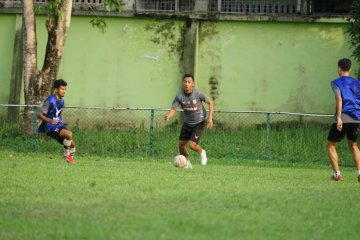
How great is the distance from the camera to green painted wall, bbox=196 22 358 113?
2588 cm

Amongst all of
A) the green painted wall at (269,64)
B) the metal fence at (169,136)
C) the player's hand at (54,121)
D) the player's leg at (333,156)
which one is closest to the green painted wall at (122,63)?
the metal fence at (169,136)

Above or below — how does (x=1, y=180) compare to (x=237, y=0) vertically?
below

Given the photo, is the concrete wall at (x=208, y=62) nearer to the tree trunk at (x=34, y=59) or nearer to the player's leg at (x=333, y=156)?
the tree trunk at (x=34, y=59)

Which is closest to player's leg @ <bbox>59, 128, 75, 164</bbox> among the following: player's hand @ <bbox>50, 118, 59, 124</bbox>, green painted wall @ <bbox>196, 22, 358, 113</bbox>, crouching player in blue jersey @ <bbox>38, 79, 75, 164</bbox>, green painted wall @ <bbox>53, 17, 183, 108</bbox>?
crouching player in blue jersey @ <bbox>38, 79, 75, 164</bbox>

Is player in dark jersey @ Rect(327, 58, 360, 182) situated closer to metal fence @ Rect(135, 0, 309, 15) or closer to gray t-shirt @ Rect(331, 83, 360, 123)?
gray t-shirt @ Rect(331, 83, 360, 123)

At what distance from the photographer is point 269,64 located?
26.0 meters

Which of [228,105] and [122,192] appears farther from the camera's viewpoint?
[228,105]

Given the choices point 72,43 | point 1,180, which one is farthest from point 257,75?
point 1,180

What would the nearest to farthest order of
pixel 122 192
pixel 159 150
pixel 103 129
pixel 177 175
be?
pixel 122 192 → pixel 177 175 → pixel 159 150 → pixel 103 129

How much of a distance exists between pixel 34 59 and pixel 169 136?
391cm

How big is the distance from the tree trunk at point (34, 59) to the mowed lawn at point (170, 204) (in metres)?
6.73

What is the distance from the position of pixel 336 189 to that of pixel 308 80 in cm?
1241

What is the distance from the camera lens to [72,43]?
26484mm

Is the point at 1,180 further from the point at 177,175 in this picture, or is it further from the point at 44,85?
the point at 44,85
